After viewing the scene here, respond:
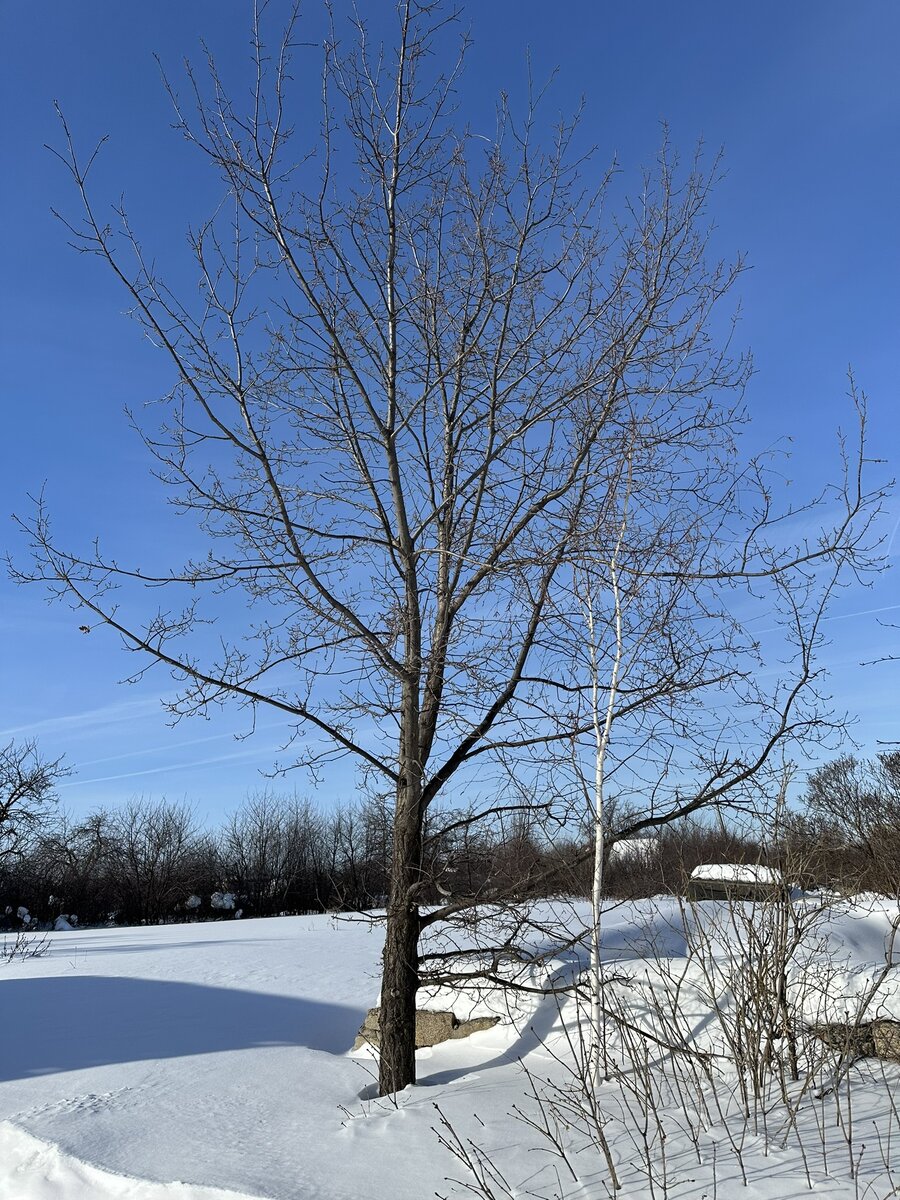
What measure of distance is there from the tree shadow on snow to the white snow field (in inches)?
1.7

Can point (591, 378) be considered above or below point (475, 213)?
below

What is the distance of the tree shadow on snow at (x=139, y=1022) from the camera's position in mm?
8578

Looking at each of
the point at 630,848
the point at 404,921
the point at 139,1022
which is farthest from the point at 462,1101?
the point at 630,848

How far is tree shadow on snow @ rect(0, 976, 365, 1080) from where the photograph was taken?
8578 millimetres

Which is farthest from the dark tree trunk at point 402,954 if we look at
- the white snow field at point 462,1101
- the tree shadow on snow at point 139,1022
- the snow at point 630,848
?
the tree shadow on snow at point 139,1022

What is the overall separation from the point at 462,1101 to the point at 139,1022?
18.5 ft

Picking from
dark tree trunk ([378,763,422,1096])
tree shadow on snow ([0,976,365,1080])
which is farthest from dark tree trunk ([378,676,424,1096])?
tree shadow on snow ([0,976,365,1080])

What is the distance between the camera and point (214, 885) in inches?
1462

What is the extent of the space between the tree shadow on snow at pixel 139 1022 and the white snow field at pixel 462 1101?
0.04 metres

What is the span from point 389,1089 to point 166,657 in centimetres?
350

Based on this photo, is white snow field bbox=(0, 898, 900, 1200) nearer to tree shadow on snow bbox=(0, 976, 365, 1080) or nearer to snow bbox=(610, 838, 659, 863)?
tree shadow on snow bbox=(0, 976, 365, 1080)

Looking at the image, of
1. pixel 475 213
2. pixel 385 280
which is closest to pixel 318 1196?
pixel 385 280

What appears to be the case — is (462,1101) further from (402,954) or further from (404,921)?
(404,921)

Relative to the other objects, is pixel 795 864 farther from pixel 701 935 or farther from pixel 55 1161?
pixel 55 1161
